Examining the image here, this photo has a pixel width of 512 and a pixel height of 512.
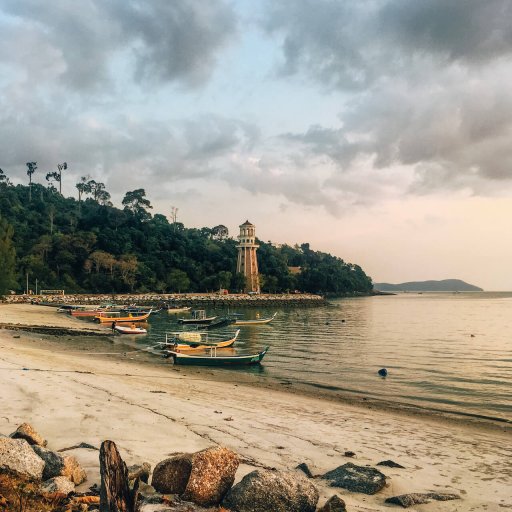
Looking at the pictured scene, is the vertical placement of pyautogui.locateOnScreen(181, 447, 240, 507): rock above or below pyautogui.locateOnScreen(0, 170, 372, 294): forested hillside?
below

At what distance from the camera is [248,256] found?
497 feet

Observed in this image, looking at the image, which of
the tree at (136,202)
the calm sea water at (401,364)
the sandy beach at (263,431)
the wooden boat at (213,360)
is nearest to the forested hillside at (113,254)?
the tree at (136,202)

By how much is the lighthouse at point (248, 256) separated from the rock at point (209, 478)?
140 m

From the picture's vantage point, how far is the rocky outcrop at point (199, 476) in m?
7.03

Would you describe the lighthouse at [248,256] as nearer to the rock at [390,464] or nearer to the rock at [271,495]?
the rock at [390,464]

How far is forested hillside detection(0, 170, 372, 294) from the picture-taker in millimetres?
126250

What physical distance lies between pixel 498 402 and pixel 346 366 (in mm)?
11877

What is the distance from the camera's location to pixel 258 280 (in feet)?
498

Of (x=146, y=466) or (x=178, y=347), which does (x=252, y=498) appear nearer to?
(x=146, y=466)

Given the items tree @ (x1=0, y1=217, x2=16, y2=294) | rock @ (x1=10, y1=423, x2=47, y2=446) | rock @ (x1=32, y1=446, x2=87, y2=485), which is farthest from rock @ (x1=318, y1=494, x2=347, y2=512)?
tree @ (x1=0, y1=217, x2=16, y2=294)

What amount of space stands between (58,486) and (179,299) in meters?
113

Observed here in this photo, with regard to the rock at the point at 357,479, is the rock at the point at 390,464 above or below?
below

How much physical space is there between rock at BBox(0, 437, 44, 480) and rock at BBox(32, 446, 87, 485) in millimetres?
265

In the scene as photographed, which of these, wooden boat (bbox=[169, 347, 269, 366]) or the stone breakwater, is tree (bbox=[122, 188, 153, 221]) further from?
wooden boat (bbox=[169, 347, 269, 366])
